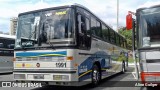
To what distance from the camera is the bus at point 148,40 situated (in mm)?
8859

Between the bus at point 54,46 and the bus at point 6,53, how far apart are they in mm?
8860

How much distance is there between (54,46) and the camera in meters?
9.38

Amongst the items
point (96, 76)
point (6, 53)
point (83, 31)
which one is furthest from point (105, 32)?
point (6, 53)

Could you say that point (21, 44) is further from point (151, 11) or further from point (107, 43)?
point (107, 43)

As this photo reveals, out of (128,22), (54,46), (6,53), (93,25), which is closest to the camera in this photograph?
(128,22)

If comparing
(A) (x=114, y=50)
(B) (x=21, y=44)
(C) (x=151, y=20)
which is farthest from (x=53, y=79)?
(A) (x=114, y=50)

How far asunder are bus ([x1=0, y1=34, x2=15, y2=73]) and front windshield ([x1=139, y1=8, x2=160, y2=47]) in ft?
37.8

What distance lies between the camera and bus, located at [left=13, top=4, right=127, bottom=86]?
925 cm

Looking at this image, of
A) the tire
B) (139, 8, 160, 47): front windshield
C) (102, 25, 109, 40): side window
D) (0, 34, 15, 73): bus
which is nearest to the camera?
(139, 8, 160, 47): front windshield

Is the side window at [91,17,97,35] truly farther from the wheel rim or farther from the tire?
the wheel rim

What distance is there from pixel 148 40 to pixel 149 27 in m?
0.44

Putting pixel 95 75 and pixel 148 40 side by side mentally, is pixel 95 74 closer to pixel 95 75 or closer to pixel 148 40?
pixel 95 75

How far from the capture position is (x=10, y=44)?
19641mm

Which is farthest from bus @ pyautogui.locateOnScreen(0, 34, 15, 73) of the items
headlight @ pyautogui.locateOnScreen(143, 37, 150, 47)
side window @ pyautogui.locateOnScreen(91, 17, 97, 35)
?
headlight @ pyautogui.locateOnScreen(143, 37, 150, 47)
